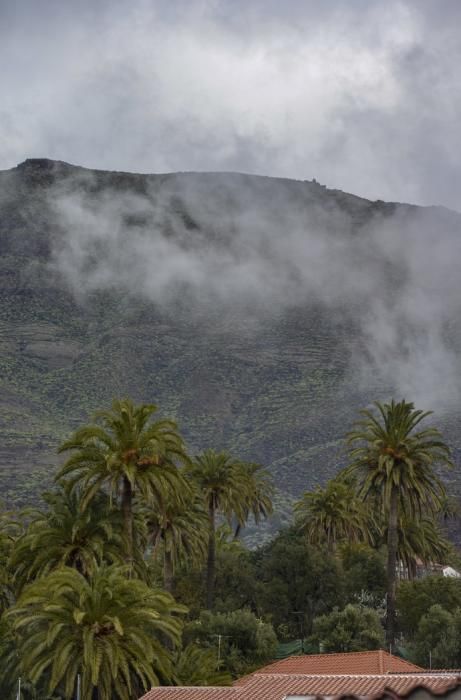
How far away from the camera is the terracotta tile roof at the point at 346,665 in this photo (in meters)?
51.4

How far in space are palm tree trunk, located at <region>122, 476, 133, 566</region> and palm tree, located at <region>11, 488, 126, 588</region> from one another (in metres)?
0.27

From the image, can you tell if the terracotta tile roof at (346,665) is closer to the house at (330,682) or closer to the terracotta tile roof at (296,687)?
the house at (330,682)

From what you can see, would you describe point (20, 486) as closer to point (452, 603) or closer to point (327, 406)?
point (327, 406)

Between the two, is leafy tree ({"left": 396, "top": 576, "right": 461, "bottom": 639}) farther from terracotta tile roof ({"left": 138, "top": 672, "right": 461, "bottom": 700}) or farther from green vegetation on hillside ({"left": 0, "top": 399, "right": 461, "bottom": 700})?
terracotta tile roof ({"left": 138, "top": 672, "right": 461, "bottom": 700})

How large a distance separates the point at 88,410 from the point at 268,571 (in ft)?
343

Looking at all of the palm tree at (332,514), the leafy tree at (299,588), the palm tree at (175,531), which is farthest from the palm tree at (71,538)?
the palm tree at (332,514)

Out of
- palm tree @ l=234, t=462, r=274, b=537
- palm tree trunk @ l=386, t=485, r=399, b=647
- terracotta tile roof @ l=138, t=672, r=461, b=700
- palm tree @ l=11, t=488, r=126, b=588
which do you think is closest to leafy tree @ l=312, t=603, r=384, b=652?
palm tree trunk @ l=386, t=485, r=399, b=647

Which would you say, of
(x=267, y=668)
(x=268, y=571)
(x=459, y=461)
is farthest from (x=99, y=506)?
(x=459, y=461)

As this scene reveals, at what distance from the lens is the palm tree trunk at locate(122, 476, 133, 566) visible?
159ft

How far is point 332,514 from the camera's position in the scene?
86.8 metres

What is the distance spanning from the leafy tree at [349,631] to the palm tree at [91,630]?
27175 mm

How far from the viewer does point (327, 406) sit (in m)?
193

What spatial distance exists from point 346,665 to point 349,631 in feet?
58.1

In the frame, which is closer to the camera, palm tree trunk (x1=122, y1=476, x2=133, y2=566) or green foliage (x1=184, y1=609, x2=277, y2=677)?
palm tree trunk (x1=122, y1=476, x2=133, y2=566)
